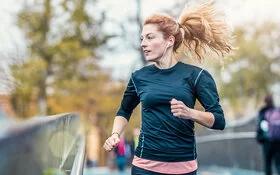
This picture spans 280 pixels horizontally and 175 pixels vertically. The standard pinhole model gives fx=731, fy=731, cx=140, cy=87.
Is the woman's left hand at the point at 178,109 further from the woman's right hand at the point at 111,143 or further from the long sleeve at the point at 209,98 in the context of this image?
the woman's right hand at the point at 111,143

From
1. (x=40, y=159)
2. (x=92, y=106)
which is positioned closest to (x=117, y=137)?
(x=40, y=159)

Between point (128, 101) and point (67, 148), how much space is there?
149 centimetres

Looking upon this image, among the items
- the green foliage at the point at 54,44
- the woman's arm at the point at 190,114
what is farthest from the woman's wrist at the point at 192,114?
the green foliage at the point at 54,44

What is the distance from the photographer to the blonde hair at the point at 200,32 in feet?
15.1

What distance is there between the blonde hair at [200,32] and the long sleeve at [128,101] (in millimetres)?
379

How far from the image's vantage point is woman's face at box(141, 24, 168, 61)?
443 cm

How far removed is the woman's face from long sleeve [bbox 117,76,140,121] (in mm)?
256

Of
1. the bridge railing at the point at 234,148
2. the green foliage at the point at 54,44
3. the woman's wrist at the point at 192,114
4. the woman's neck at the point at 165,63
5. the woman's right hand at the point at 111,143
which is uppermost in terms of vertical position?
the green foliage at the point at 54,44

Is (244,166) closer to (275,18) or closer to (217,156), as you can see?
(217,156)

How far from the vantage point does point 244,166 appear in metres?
19.1

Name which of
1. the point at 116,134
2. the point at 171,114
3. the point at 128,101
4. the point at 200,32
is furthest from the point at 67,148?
the point at 171,114

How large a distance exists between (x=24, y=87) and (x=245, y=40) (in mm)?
31300

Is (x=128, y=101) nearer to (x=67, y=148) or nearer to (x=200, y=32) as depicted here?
(x=200, y=32)

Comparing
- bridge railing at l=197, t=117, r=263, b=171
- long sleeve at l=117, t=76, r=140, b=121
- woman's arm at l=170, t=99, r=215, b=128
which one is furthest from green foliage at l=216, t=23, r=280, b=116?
woman's arm at l=170, t=99, r=215, b=128
